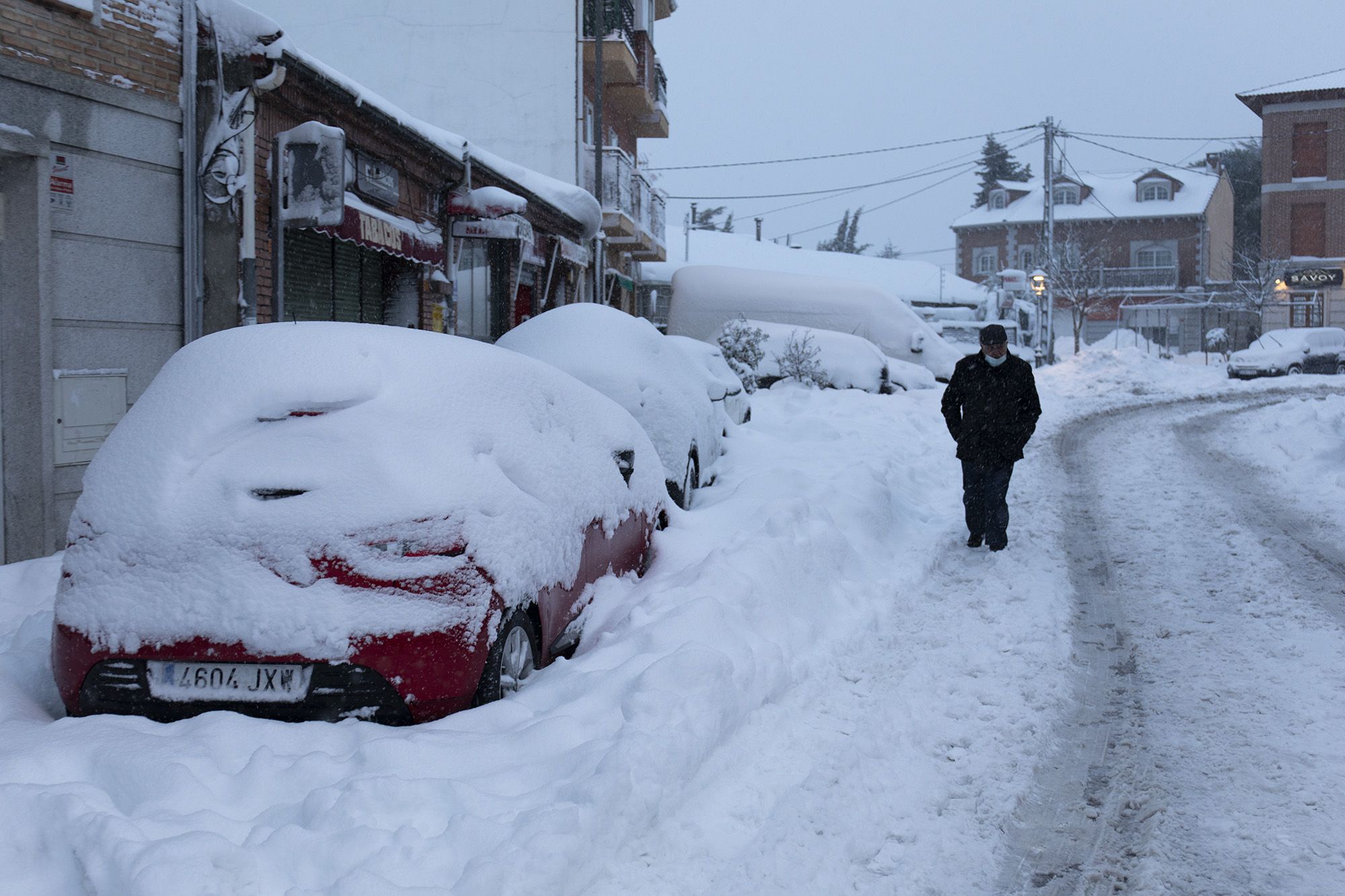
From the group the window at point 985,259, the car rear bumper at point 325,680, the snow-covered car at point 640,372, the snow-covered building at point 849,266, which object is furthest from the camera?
the window at point 985,259

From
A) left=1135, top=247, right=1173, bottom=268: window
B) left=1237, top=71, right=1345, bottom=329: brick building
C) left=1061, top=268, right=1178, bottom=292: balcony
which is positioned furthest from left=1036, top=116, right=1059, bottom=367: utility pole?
left=1135, top=247, right=1173, bottom=268: window

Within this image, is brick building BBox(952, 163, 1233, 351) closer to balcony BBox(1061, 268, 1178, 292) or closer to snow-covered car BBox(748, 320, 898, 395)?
balcony BBox(1061, 268, 1178, 292)

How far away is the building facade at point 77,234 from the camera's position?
7203mm

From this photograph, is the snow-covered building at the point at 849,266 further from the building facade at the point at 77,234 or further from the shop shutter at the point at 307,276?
the building facade at the point at 77,234

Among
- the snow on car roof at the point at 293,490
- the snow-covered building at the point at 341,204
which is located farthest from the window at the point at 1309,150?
the snow on car roof at the point at 293,490

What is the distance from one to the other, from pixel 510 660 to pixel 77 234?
5.57m

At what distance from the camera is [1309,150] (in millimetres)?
47406

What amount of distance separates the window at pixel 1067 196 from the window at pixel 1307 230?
46.6ft

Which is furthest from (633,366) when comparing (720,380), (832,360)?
(832,360)

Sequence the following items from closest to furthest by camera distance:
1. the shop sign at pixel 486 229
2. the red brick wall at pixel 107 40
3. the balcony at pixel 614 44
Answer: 1. the red brick wall at pixel 107 40
2. the shop sign at pixel 486 229
3. the balcony at pixel 614 44

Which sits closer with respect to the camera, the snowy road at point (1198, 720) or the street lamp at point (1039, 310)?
the snowy road at point (1198, 720)

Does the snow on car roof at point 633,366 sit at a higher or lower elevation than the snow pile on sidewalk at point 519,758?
higher

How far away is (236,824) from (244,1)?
74.0 feet

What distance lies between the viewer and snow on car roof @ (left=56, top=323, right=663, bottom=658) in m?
Result: 3.58
